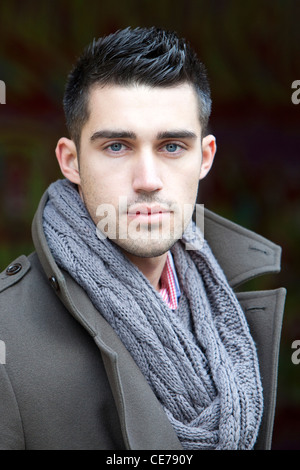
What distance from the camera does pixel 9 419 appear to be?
1.66 meters

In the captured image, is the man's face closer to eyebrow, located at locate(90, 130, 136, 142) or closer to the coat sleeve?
eyebrow, located at locate(90, 130, 136, 142)

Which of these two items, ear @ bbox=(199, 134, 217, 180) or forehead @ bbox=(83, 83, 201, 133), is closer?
forehead @ bbox=(83, 83, 201, 133)

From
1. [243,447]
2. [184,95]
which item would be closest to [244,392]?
[243,447]

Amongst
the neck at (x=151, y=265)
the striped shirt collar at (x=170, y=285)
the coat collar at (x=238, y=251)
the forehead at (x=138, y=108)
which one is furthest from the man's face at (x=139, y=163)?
the coat collar at (x=238, y=251)

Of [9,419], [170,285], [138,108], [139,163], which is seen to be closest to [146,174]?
[139,163]

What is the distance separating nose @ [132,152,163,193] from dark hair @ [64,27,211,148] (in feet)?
0.64

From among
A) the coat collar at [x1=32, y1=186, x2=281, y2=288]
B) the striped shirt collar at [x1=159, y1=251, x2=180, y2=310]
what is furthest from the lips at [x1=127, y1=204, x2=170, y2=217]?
the coat collar at [x1=32, y1=186, x2=281, y2=288]

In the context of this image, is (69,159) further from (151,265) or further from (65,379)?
(65,379)

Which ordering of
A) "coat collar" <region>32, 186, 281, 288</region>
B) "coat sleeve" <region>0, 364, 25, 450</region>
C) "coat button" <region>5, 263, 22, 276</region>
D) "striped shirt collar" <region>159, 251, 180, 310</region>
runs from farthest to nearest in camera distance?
"coat collar" <region>32, 186, 281, 288</region> < "striped shirt collar" <region>159, 251, 180, 310</region> < "coat button" <region>5, 263, 22, 276</region> < "coat sleeve" <region>0, 364, 25, 450</region>

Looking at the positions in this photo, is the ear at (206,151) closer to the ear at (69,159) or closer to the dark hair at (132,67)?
the dark hair at (132,67)

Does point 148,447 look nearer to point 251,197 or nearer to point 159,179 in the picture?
point 159,179

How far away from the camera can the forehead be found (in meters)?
1.79

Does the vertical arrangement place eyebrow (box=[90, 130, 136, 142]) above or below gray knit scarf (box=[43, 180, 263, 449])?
above
